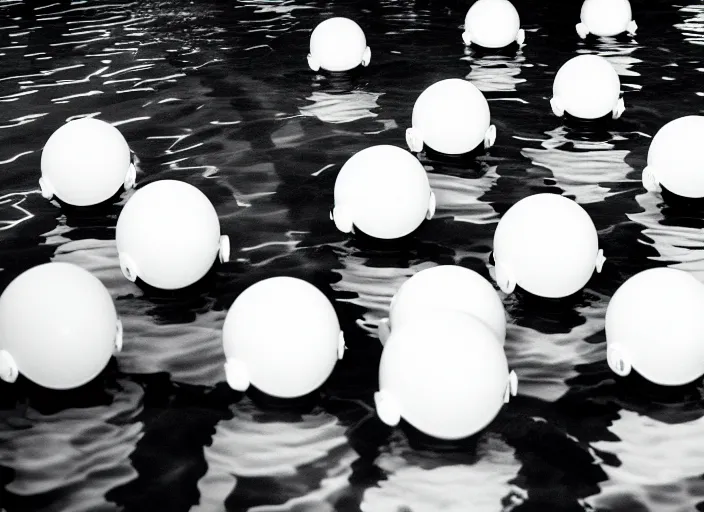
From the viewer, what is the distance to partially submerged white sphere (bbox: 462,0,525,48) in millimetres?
9758

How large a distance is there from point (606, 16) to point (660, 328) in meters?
7.42

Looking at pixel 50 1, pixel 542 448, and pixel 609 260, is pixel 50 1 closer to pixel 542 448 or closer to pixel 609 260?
pixel 609 260

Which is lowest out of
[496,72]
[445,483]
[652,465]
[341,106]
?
[652,465]

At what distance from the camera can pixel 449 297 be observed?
3982 millimetres

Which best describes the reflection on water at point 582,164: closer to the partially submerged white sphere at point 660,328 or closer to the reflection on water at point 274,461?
the partially submerged white sphere at point 660,328

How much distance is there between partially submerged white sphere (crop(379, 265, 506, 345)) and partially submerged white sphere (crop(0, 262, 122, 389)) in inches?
56.9

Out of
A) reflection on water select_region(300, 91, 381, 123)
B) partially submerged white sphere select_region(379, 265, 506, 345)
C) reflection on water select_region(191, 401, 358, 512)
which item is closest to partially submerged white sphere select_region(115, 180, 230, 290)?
reflection on water select_region(191, 401, 358, 512)

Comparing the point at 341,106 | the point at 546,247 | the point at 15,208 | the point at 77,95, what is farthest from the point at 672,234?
the point at 77,95

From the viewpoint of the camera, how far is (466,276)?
4074mm

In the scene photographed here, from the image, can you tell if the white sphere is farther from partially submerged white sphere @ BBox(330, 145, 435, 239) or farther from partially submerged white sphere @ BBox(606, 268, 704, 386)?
partially submerged white sphere @ BBox(606, 268, 704, 386)

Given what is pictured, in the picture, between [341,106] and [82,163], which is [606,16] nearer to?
[341,106]

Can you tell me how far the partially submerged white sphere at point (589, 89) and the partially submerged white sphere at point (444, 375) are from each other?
4.41 meters

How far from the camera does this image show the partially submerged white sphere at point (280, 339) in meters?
3.82

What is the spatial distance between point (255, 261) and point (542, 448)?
2.36 m
